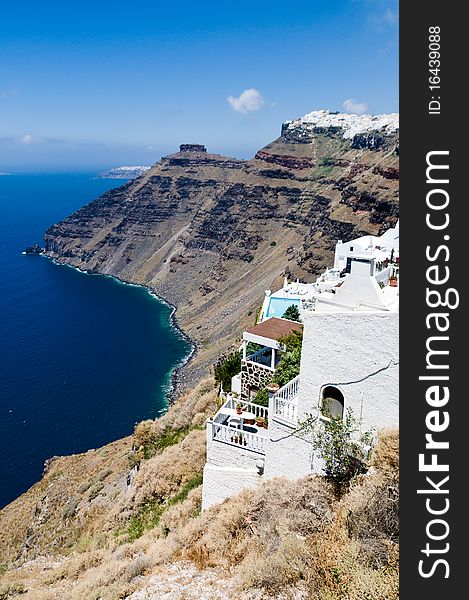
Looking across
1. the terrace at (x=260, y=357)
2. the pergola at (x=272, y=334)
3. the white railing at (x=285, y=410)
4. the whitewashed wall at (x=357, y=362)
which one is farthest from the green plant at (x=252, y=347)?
the whitewashed wall at (x=357, y=362)

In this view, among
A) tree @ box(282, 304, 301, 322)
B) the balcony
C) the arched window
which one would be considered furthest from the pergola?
the arched window

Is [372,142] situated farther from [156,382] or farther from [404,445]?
[404,445]

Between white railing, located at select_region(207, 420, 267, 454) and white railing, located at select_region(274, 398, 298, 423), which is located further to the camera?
white railing, located at select_region(207, 420, 267, 454)

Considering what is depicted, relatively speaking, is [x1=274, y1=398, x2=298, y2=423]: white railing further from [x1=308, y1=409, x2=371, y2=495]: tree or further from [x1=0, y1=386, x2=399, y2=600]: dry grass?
[x1=0, y1=386, x2=399, y2=600]: dry grass

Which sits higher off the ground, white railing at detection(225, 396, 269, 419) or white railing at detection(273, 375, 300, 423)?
white railing at detection(273, 375, 300, 423)

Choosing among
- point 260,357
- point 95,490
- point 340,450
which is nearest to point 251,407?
point 260,357

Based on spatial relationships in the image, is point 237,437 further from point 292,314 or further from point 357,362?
point 292,314
